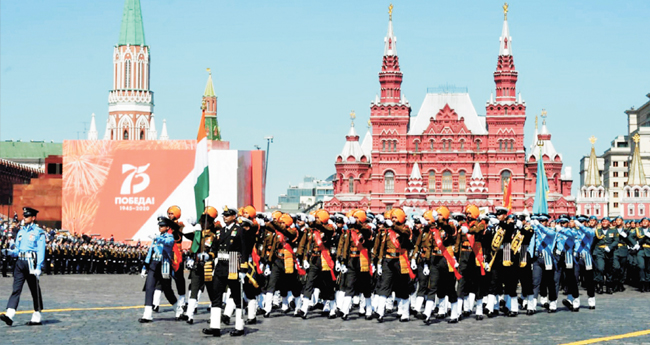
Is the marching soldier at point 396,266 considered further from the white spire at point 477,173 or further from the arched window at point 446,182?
the arched window at point 446,182

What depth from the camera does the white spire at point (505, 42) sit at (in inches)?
4382

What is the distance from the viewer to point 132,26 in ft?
500

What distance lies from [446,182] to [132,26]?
6256cm

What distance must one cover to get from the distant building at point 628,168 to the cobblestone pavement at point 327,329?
119015 millimetres

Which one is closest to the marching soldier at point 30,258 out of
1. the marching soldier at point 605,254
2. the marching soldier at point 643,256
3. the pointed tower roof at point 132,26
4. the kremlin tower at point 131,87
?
the marching soldier at point 605,254

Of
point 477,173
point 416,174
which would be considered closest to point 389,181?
point 416,174

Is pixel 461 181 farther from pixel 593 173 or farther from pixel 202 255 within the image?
pixel 202 255

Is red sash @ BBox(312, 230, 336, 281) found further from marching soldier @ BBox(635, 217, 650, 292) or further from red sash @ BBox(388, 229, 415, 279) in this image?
marching soldier @ BBox(635, 217, 650, 292)

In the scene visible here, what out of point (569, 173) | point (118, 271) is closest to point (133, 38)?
point (569, 173)

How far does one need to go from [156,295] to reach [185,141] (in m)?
60.5

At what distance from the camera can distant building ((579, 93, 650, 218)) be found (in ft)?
446

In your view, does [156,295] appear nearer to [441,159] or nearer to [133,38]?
[441,159]

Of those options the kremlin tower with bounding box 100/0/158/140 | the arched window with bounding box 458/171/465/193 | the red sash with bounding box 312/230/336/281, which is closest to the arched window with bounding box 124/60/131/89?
the kremlin tower with bounding box 100/0/158/140

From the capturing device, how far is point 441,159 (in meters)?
112
